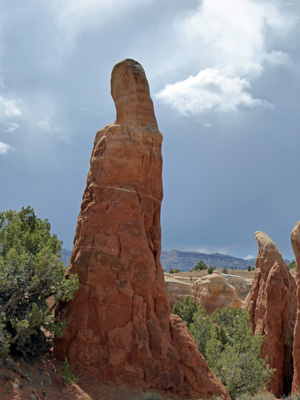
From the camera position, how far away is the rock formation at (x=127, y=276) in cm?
1397

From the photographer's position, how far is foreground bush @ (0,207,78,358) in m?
12.2

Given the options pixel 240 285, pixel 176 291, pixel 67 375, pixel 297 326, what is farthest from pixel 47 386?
pixel 240 285

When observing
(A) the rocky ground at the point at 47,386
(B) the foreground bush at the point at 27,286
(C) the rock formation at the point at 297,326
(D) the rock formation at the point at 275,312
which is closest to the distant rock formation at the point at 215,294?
(D) the rock formation at the point at 275,312

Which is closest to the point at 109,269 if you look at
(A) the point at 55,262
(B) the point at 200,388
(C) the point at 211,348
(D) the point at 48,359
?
(A) the point at 55,262

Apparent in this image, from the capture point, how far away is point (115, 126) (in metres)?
17.0

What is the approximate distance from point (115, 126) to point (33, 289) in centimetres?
774

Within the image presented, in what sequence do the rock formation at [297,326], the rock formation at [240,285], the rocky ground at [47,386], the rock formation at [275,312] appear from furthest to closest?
1. the rock formation at [240,285]
2. the rock formation at [275,312]
3. the rock formation at [297,326]
4. the rocky ground at [47,386]

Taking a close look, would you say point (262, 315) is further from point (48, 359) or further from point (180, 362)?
point (48, 359)

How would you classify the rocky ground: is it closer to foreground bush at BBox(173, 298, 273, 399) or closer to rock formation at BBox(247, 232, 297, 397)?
foreground bush at BBox(173, 298, 273, 399)

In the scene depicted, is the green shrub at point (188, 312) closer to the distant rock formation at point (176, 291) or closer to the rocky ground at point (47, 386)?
the distant rock formation at point (176, 291)

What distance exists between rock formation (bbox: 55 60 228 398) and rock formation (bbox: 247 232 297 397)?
1002 centimetres

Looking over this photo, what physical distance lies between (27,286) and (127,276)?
12.4 feet

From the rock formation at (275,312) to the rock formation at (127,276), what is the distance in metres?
10.0

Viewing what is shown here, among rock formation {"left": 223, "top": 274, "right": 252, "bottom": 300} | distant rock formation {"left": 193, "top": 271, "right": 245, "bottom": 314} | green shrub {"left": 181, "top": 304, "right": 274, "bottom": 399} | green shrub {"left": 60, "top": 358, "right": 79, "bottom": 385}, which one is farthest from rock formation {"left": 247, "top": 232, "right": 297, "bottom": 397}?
rock formation {"left": 223, "top": 274, "right": 252, "bottom": 300}
